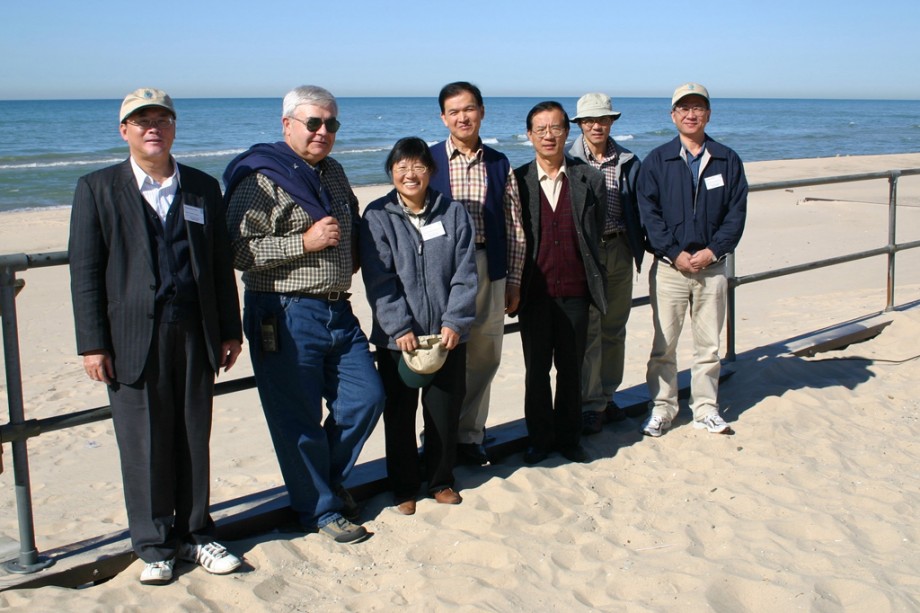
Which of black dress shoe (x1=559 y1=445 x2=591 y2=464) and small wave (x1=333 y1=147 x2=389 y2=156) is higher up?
small wave (x1=333 y1=147 x2=389 y2=156)

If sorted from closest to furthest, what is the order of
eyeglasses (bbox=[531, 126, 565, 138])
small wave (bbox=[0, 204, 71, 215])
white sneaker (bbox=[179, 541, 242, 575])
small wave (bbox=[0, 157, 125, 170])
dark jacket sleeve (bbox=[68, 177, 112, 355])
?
dark jacket sleeve (bbox=[68, 177, 112, 355])
white sneaker (bbox=[179, 541, 242, 575])
eyeglasses (bbox=[531, 126, 565, 138])
small wave (bbox=[0, 204, 71, 215])
small wave (bbox=[0, 157, 125, 170])

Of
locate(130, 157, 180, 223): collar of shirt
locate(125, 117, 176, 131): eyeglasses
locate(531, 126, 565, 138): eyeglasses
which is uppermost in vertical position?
locate(125, 117, 176, 131): eyeglasses

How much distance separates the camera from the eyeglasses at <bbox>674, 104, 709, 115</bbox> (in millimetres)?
4293

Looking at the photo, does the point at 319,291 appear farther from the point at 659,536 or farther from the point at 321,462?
the point at 659,536

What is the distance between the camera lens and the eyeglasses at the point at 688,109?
4.29 metres

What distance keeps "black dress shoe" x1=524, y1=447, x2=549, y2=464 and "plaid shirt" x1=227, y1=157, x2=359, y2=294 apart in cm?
134

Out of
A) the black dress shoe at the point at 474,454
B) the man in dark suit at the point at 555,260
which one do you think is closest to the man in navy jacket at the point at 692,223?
the man in dark suit at the point at 555,260

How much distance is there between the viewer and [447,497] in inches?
143

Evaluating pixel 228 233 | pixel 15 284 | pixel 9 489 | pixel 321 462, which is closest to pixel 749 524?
pixel 321 462

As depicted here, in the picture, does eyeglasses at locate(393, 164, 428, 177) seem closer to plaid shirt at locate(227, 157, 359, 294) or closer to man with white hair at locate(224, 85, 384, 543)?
man with white hair at locate(224, 85, 384, 543)

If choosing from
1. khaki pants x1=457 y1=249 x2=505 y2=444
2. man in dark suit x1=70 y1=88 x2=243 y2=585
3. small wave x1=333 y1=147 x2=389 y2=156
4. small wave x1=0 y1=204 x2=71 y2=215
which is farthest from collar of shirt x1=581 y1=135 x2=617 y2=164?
small wave x1=333 y1=147 x2=389 y2=156

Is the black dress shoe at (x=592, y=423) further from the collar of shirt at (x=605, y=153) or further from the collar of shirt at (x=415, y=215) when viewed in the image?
the collar of shirt at (x=415, y=215)

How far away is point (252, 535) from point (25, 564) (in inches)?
30.5

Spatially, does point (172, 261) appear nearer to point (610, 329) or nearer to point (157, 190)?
point (157, 190)
